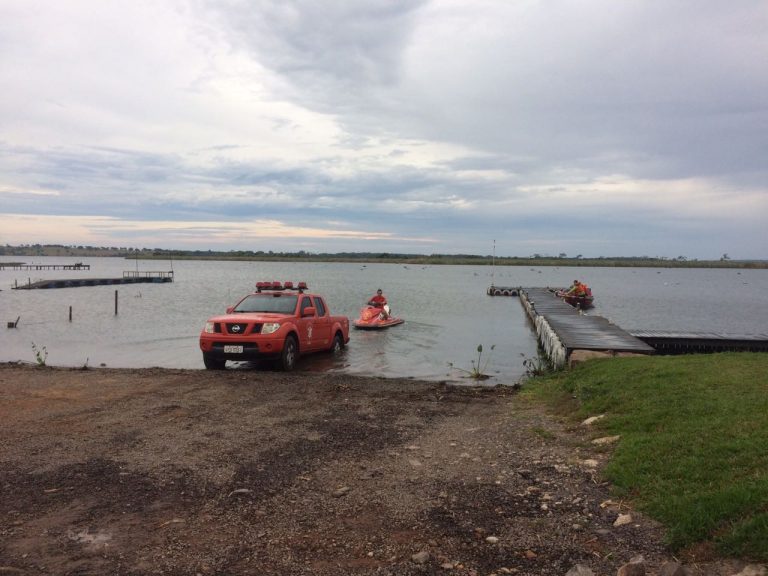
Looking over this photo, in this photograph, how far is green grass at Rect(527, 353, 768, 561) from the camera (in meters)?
4.14

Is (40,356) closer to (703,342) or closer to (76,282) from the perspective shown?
(703,342)

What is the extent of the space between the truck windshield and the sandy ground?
5.15 meters

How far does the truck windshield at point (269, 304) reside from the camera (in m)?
14.8

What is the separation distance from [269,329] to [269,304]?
1.50 m

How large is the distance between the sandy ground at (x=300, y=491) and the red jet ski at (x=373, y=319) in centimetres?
1800

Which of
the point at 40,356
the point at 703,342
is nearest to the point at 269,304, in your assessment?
the point at 40,356

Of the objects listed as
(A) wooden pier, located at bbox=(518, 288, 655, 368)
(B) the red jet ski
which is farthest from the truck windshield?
(B) the red jet ski

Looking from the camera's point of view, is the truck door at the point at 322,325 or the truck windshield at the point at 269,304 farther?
the truck door at the point at 322,325

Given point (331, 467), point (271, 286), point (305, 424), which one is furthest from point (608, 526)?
point (271, 286)

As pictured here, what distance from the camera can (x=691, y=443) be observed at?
5758 mm

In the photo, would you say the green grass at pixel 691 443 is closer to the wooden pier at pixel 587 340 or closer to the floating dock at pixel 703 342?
the wooden pier at pixel 587 340

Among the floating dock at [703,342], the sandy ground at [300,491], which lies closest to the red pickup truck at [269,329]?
the sandy ground at [300,491]

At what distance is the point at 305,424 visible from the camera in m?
8.27

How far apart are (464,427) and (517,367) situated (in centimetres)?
982
